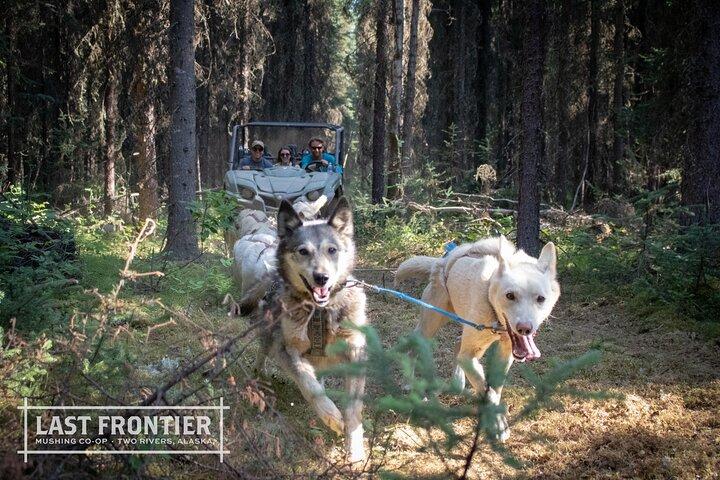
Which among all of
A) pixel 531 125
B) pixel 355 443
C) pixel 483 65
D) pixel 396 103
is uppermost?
pixel 483 65

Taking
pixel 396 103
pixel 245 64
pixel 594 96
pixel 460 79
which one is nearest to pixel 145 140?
pixel 396 103

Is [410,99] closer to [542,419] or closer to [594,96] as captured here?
[594,96]

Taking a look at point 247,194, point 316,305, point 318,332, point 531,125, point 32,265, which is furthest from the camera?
point 247,194

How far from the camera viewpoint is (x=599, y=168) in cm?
1900

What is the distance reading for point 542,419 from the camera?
4.50 m

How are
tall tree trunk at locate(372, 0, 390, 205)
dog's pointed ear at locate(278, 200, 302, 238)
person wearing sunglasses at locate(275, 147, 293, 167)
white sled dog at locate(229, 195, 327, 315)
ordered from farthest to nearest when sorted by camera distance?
1. tall tree trunk at locate(372, 0, 390, 205)
2. person wearing sunglasses at locate(275, 147, 293, 167)
3. white sled dog at locate(229, 195, 327, 315)
4. dog's pointed ear at locate(278, 200, 302, 238)

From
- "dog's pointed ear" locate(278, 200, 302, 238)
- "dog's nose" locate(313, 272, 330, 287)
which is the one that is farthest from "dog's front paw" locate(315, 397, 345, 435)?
"dog's pointed ear" locate(278, 200, 302, 238)

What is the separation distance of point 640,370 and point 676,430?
1517 mm

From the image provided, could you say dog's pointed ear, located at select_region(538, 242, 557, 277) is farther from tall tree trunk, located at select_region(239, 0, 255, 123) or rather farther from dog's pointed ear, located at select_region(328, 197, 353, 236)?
tall tree trunk, located at select_region(239, 0, 255, 123)

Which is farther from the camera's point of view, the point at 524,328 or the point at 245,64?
the point at 245,64

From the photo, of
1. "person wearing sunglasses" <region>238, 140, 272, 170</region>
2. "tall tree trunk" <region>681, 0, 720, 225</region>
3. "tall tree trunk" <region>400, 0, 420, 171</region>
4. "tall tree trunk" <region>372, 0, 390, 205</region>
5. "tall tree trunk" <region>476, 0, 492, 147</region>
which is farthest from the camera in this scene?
"tall tree trunk" <region>476, 0, 492, 147</region>

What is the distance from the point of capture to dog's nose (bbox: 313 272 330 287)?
421 cm

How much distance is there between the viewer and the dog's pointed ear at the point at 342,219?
474 centimetres

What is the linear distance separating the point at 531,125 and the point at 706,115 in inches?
97.2
